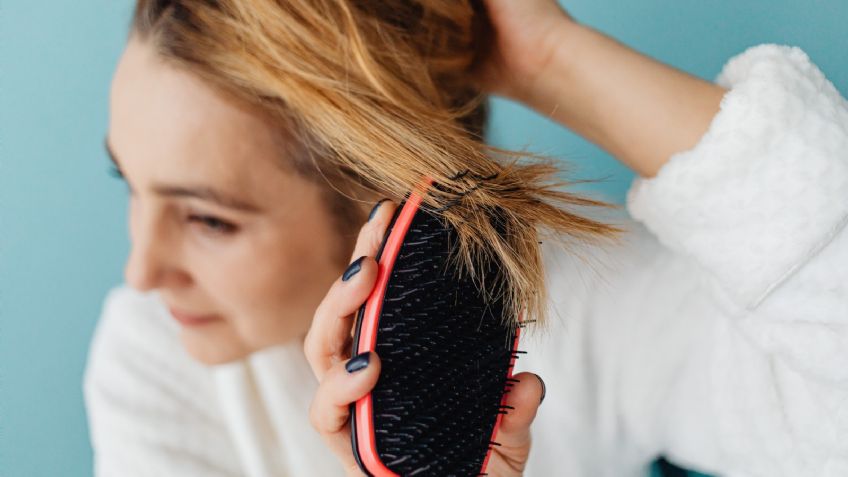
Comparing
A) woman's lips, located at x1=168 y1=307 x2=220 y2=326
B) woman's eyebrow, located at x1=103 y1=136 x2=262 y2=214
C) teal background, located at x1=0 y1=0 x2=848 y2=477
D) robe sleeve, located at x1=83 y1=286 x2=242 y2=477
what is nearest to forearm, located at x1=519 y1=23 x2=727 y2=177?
teal background, located at x1=0 y1=0 x2=848 y2=477

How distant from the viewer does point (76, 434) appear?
977mm

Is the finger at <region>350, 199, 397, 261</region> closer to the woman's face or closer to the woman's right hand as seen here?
the woman's face

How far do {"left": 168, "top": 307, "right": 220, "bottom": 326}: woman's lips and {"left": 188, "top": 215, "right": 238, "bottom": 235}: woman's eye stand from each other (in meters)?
0.13

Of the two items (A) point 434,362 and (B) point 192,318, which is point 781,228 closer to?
(A) point 434,362

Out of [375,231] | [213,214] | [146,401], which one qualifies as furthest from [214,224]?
[146,401]

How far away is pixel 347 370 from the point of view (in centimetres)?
45

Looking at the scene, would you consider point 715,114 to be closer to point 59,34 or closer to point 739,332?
point 739,332

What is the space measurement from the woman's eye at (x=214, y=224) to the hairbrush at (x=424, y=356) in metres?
0.25

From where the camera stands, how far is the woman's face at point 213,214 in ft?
2.02

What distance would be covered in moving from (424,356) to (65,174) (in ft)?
2.33

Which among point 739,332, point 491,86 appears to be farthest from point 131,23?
point 739,332

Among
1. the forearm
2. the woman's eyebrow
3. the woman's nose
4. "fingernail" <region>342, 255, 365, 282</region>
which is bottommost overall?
"fingernail" <region>342, 255, 365, 282</region>

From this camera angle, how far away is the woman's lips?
2.49ft

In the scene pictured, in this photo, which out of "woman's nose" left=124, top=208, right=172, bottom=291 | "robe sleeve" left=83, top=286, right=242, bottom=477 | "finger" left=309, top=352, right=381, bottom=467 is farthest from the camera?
"robe sleeve" left=83, top=286, right=242, bottom=477
